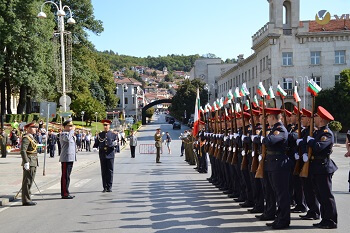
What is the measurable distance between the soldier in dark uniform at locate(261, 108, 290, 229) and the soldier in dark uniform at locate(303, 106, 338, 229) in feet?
1.39

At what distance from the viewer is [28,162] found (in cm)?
1216

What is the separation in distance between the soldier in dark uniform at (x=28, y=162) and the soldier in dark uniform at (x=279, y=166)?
6164mm

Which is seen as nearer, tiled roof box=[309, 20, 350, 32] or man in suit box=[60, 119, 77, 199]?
man in suit box=[60, 119, 77, 199]

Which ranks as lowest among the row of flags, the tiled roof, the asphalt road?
the asphalt road

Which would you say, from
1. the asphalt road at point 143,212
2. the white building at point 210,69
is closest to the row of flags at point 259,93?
the asphalt road at point 143,212

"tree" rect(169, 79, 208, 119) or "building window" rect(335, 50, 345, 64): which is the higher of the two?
"building window" rect(335, 50, 345, 64)

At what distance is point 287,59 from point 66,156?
47.5 metres

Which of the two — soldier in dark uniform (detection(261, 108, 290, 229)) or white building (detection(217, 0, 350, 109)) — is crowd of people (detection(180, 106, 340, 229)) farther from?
white building (detection(217, 0, 350, 109))

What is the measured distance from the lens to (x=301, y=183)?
10258mm

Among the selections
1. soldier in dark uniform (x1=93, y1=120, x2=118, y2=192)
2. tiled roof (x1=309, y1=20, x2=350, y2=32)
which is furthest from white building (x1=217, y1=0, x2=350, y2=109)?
soldier in dark uniform (x1=93, y1=120, x2=118, y2=192)

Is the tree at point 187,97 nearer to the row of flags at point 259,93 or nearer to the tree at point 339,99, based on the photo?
the tree at point 339,99

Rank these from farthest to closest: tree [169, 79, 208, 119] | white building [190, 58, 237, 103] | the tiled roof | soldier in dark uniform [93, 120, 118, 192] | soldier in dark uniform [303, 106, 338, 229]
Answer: white building [190, 58, 237, 103]
tree [169, 79, 208, 119]
the tiled roof
soldier in dark uniform [93, 120, 118, 192]
soldier in dark uniform [303, 106, 338, 229]

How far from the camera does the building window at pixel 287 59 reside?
5750 centimetres

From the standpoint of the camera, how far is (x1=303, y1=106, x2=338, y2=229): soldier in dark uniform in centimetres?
853
